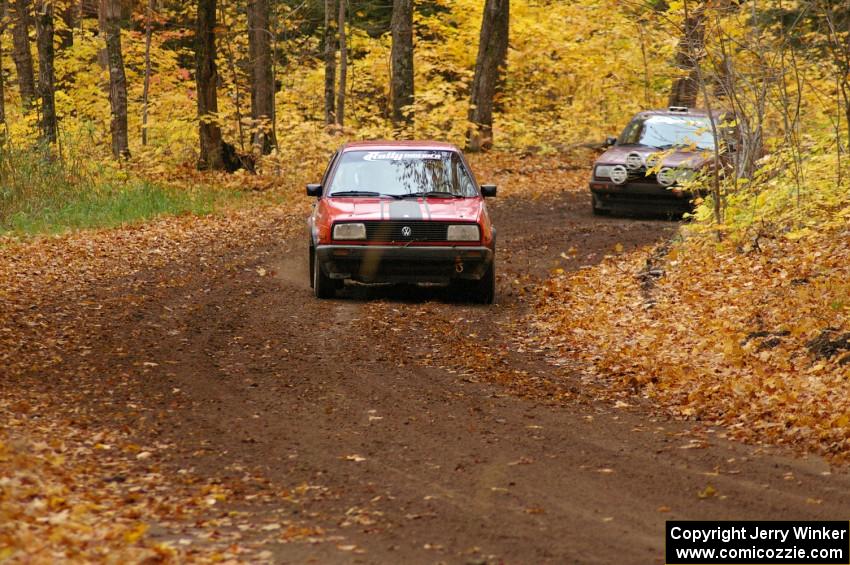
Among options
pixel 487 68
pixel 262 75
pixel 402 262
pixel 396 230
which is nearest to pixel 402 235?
pixel 396 230

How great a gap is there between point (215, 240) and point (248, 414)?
9782 mm

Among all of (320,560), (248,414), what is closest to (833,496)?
(320,560)

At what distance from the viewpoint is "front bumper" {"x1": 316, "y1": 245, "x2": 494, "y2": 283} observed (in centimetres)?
1141

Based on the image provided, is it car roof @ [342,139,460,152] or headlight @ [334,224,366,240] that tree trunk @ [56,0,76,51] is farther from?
headlight @ [334,224,366,240]

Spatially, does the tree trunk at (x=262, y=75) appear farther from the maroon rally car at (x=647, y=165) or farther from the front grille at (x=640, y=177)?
the front grille at (x=640, y=177)

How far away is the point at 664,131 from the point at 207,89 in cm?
1040

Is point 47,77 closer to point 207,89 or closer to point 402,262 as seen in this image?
point 207,89

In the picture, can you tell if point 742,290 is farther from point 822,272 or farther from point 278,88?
point 278,88

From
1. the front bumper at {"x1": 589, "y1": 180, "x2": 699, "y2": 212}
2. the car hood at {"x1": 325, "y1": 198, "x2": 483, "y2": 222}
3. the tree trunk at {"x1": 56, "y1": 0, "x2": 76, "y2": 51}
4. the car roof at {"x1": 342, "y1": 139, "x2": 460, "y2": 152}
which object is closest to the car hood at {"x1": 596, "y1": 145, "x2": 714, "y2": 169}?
the front bumper at {"x1": 589, "y1": 180, "x2": 699, "y2": 212}

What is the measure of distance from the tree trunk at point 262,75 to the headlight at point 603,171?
9.96 m

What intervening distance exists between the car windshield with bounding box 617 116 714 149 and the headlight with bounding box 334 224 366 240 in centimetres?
903

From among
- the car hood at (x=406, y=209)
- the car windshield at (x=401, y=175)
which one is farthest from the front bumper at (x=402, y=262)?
the car windshield at (x=401, y=175)

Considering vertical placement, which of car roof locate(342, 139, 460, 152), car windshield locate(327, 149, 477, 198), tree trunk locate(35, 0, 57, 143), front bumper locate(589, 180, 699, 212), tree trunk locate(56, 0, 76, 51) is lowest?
front bumper locate(589, 180, 699, 212)

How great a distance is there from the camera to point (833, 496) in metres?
5.62
